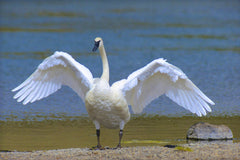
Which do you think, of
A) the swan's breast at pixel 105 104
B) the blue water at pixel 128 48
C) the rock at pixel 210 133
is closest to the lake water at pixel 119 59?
the blue water at pixel 128 48

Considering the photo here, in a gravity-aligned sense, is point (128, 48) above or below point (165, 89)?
above

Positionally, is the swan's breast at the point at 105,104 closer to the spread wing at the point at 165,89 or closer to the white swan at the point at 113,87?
the white swan at the point at 113,87

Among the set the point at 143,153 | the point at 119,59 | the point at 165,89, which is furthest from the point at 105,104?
the point at 119,59

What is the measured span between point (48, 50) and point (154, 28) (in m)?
9.00

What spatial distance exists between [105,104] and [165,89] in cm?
130

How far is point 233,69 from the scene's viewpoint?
1695cm

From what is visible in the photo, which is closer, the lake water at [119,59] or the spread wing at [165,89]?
the spread wing at [165,89]

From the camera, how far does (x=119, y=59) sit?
63.1ft

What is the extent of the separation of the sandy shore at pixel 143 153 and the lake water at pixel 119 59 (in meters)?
1.05

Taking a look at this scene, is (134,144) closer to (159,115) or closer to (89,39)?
(159,115)

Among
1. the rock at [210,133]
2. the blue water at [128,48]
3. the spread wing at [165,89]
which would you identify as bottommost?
the rock at [210,133]

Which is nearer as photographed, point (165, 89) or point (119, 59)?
point (165, 89)

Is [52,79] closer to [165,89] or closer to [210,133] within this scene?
[165,89]

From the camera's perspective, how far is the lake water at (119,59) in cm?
1005
